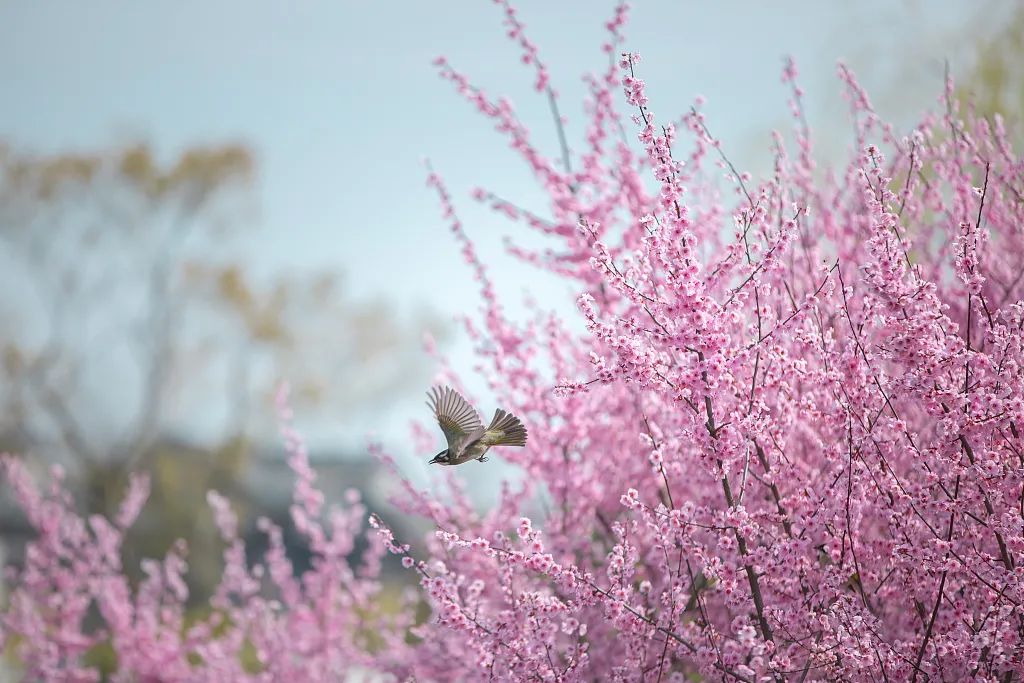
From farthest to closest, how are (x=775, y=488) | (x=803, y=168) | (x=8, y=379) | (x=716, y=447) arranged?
(x=8, y=379) → (x=803, y=168) → (x=775, y=488) → (x=716, y=447)

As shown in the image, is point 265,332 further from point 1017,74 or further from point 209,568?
point 1017,74

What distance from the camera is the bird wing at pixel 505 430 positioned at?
2074 mm

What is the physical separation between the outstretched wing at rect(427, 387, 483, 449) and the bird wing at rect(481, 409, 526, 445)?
4 centimetres

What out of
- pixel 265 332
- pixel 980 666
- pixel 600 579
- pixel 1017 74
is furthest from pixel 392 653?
pixel 265 332

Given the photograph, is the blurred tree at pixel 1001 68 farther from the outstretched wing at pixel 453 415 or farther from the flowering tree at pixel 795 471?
the outstretched wing at pixel 453 415

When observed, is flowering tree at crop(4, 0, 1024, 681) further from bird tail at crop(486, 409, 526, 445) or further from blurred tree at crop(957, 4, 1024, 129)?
blurred tree at crop(957, 4, 1024, 129)

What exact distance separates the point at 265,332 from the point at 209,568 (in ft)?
13.3

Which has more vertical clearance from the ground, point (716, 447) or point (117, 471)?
point (716, 447)

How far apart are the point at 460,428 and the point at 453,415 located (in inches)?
1.5

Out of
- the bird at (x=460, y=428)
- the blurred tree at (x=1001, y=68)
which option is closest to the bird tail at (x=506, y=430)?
the bird at (x=460, y=428)

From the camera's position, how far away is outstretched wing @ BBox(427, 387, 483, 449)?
2111mm

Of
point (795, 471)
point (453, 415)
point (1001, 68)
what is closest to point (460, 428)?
point (453, 415)

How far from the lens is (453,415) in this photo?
2.12 meters

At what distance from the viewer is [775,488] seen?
2.35 m
